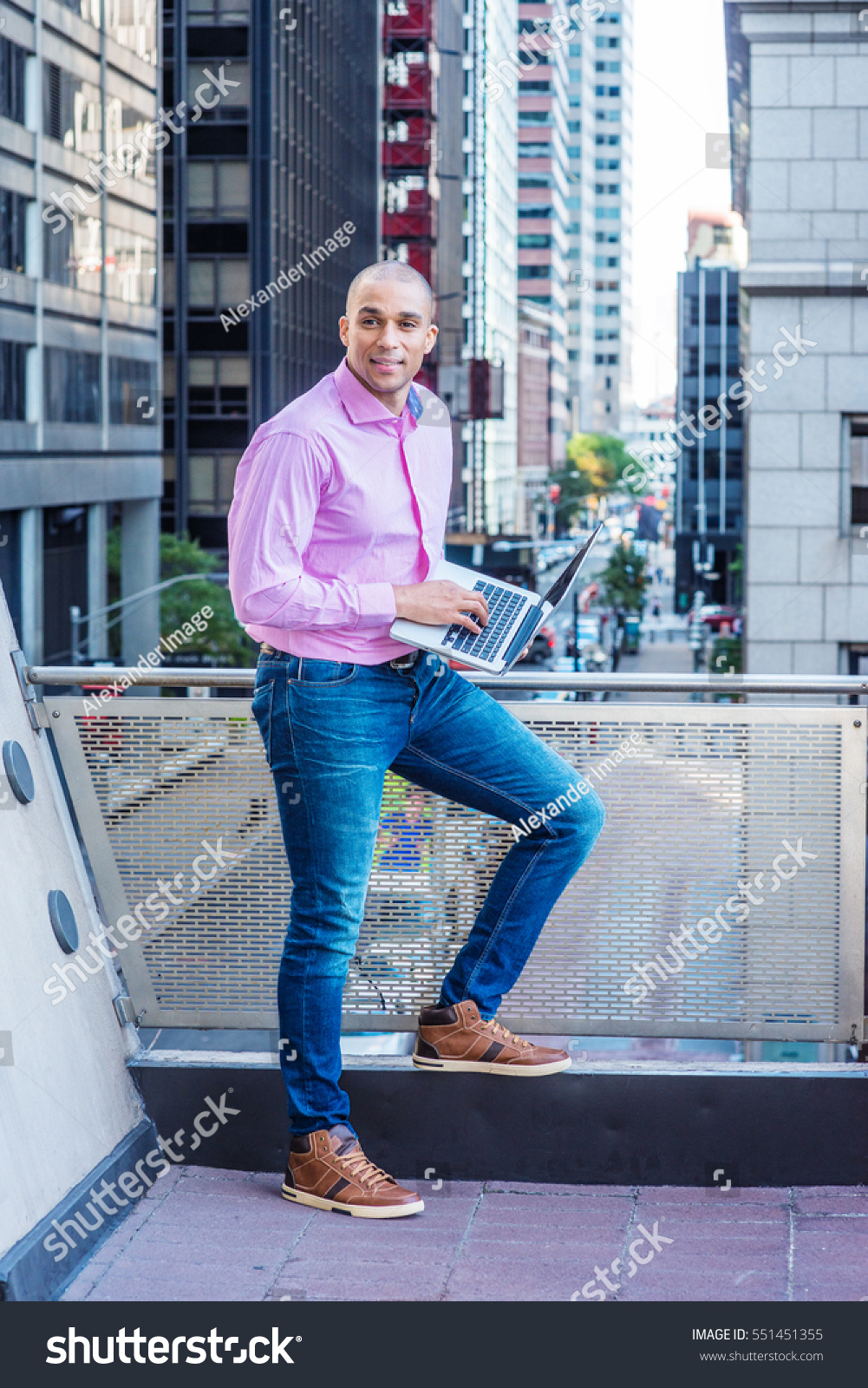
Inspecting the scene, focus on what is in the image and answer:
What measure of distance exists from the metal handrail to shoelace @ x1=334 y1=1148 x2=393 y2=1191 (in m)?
1.05

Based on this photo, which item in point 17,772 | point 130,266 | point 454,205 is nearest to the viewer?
point 17,772

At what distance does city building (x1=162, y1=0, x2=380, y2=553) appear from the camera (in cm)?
5494

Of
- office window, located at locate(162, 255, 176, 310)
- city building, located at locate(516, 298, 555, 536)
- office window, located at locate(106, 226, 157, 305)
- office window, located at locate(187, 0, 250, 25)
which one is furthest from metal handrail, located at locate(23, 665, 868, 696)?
city building, located at locate(516, 298, 555, 536)

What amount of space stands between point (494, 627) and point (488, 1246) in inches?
49.4

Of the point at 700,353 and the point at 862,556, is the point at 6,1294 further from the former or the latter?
the point at 700,353

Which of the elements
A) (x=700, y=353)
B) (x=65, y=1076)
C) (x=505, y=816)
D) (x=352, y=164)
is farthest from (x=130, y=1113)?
(x=700, y=353)

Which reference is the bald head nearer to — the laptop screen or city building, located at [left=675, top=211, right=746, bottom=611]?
the laptop screen

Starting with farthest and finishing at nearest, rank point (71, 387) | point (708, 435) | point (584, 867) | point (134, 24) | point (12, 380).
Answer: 1. point (708, 435)
2. point (134, 24)
3. point (71, 387)
4. point (12, 380)
5. point (584, 867)

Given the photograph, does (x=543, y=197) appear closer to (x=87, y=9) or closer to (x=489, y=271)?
(x=489, y=271)

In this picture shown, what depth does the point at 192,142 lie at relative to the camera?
56.4 metres

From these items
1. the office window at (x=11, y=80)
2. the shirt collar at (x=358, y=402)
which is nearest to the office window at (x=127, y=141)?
the office window at (x=11, y=80)

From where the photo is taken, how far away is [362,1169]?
336 centimetres

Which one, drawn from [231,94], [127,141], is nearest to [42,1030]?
[127,141]

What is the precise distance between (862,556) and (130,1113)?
66.9ft
